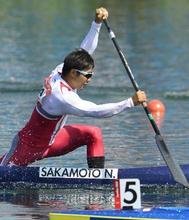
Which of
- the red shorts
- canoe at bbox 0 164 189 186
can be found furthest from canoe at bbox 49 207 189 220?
the red shorts

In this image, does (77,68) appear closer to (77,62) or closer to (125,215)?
(77,62)

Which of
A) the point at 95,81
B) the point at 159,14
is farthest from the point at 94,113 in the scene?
the point at 159,14

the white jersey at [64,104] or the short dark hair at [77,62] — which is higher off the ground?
the short dark hair at [77,62]

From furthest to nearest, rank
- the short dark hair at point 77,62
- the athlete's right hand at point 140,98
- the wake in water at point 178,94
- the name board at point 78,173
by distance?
the wake in water at point 178,94 → the name board at point 78,173 → the short dark hair at point 77,62 → the athlete's right hand at point 140,98

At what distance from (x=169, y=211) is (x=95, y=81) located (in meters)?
14.2

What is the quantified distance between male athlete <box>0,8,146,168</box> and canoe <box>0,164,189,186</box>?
22 cm

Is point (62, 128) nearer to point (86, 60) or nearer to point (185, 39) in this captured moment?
point (86, 60)

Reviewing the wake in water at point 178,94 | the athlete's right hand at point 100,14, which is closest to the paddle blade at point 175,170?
the athlete's right hand at point 100,14

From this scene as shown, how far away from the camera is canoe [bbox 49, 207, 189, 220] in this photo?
11250mm

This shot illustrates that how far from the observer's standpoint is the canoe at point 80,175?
14039 millimetres

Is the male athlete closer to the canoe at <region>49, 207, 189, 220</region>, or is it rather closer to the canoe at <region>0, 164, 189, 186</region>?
the canoe at <region>0, 164, 189, 186</region>

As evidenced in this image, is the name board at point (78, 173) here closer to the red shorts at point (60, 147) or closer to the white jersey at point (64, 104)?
the red shorts at point (60, 147)

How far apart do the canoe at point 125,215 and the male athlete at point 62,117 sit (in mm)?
2287

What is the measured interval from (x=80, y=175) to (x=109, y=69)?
13.9m
